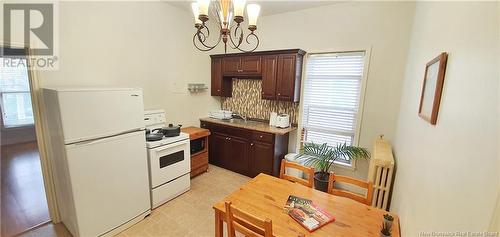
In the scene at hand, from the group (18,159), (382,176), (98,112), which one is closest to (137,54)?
(98,112)

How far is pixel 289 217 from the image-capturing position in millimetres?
1363

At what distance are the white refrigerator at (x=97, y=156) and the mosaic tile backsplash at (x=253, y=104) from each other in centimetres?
211

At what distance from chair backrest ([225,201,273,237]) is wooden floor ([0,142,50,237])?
2.47 m

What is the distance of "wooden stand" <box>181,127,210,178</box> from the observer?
338cm

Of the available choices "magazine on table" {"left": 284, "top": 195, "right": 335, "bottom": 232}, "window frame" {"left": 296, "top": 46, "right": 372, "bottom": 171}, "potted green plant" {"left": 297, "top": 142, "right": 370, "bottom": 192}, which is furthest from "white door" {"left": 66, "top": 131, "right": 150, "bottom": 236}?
"window frame" {"left": 296, "top": 46, "right": 372, "bottom": 171}

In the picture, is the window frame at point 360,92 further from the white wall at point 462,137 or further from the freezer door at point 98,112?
the freezer door at point 98,112

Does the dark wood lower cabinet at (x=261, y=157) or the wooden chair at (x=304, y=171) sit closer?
the wooden chair at (x=304, y=171)

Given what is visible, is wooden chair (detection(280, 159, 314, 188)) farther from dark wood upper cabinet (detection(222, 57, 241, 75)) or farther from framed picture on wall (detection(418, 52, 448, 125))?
dark wood upper cabinet (detection(222, 57, 241, 75))

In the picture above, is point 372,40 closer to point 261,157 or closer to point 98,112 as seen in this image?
point 261,157

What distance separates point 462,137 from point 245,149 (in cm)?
287

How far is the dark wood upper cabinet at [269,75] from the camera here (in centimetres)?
333

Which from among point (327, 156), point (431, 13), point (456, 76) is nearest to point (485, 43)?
point (456, 76)

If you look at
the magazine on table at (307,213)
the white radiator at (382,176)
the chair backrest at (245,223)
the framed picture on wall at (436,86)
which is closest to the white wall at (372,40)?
the white radiator at (382,176)

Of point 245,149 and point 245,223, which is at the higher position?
point 245,223
